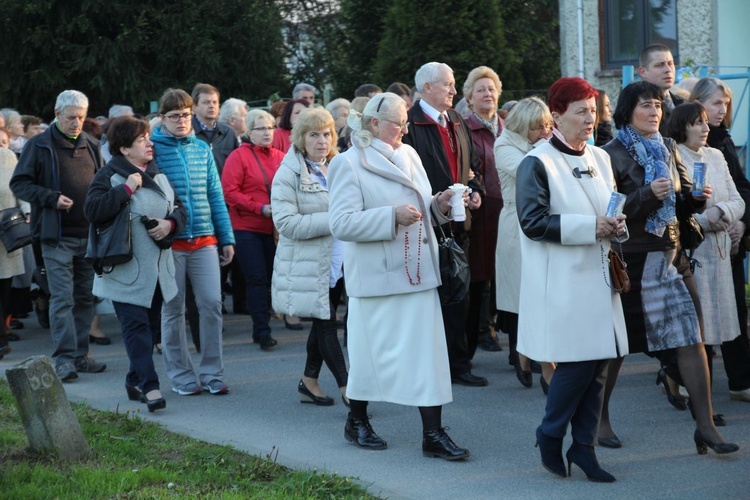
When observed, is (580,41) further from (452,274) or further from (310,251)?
(452,274)

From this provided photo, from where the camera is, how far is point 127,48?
21.3 metres

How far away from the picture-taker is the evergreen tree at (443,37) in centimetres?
1705

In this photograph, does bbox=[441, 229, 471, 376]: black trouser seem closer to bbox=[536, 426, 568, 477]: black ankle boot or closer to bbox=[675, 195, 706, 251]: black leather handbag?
bbox=[675, 195, 706, 251]: black leather handbag

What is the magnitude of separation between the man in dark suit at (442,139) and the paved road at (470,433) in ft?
1.82

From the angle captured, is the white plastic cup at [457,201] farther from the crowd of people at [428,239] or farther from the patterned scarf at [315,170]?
the patterned scarf at [315,170]

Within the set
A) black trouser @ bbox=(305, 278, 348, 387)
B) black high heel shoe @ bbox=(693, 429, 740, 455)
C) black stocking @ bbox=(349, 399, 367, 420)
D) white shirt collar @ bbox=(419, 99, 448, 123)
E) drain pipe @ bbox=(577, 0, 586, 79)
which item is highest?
drain pipe @ bbox=(577, 0, 586, 79)

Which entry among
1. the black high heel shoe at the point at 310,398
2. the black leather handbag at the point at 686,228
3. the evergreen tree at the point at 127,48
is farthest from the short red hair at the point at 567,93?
the evergreen tree at the point at 127,48

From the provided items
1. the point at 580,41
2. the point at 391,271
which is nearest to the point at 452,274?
the point at 391,271

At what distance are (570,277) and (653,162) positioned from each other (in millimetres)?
1010

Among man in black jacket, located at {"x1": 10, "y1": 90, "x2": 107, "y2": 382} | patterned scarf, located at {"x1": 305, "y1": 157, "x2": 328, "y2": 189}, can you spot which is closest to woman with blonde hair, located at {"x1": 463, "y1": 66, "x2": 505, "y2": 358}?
patterned scarf, located at {"x1": 305, "y1": 157, "x2": 328, "y2": 189}

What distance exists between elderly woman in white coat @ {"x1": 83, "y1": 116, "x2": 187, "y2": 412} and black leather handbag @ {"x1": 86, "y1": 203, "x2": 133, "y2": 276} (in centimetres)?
5

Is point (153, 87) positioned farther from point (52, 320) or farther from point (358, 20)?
point (52, 320)

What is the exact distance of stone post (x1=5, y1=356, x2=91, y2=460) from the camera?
648cm

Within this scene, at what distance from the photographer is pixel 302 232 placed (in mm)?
7996
